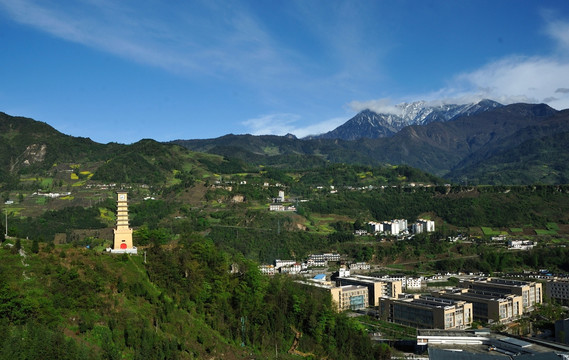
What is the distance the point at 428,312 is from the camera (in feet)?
141

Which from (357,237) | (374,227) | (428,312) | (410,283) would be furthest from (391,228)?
(428,312)

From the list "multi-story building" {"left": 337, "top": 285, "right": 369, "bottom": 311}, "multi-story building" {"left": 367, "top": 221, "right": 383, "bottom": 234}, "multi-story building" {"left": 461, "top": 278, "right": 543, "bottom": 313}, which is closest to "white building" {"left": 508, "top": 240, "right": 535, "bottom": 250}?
"multi-story building" {"left": 367, "top": 221, "right": 383, "bottom": 234}

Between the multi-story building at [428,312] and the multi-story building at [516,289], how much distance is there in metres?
7.02

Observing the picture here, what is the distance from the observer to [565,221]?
86.3 metres

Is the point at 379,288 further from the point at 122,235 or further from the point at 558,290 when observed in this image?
the point at 122,235

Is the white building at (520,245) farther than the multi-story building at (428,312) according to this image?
Yes

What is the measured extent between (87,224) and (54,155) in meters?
49.5

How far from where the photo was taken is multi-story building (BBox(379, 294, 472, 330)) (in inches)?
1657

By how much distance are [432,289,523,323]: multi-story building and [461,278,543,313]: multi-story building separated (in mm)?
1692

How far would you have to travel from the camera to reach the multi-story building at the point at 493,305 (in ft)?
149

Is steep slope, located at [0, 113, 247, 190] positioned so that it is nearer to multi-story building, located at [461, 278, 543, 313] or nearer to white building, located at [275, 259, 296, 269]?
white building, located at [275, 259, 296, 269]

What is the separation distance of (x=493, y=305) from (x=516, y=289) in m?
5.68

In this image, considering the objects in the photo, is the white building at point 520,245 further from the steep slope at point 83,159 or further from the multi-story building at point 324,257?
the steep slope at point 83,159

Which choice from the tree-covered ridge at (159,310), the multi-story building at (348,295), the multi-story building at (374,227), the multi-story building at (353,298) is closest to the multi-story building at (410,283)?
the multi-story building at (353,298)
